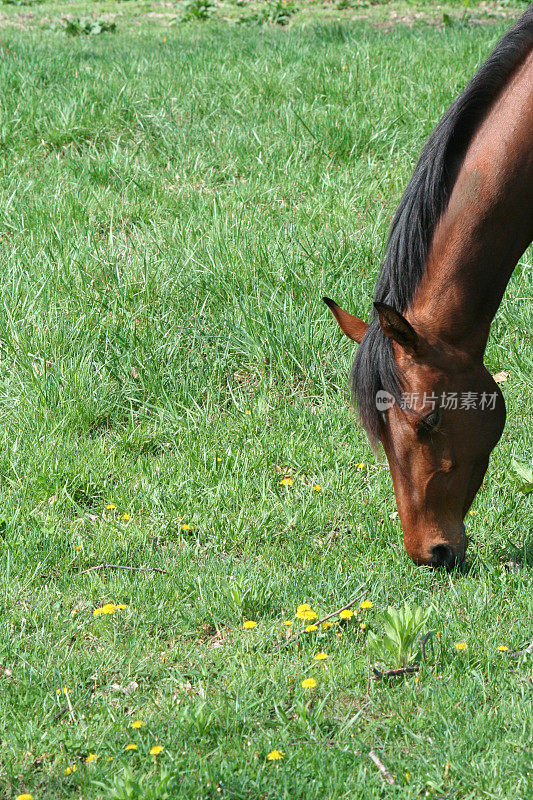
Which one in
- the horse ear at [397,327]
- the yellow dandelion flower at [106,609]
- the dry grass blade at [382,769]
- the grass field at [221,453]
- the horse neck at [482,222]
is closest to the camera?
the dry grass blade at [382,769]

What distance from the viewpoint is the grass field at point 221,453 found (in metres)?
2.43

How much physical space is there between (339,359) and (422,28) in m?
6.22

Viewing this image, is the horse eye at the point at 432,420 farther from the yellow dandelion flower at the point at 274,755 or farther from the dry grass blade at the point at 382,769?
the yellow dandelion flower at the point at 274,755

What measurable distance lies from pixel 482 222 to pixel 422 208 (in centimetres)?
21

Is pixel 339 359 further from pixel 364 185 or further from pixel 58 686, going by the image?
pixel 58 686

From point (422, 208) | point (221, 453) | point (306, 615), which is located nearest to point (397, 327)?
point (422, 208)

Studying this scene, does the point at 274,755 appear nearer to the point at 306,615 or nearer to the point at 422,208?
the point at 306,615

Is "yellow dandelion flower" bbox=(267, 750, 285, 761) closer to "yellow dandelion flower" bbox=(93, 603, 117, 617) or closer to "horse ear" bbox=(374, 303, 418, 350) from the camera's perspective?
"yellow dandelion flower" bbox=(93, 603, 117, 617)

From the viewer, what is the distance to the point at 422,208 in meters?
2.90

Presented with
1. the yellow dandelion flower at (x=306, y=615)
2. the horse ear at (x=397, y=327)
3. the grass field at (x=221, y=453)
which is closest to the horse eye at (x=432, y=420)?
the horse ear at (x=397, y=327)

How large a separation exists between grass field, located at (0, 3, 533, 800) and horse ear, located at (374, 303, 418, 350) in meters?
0.91

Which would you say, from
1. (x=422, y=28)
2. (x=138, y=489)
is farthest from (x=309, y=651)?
(x=422, y=28)

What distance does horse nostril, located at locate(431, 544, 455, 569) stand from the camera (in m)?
3.00

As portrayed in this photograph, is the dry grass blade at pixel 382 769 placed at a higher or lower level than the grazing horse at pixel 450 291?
lower
